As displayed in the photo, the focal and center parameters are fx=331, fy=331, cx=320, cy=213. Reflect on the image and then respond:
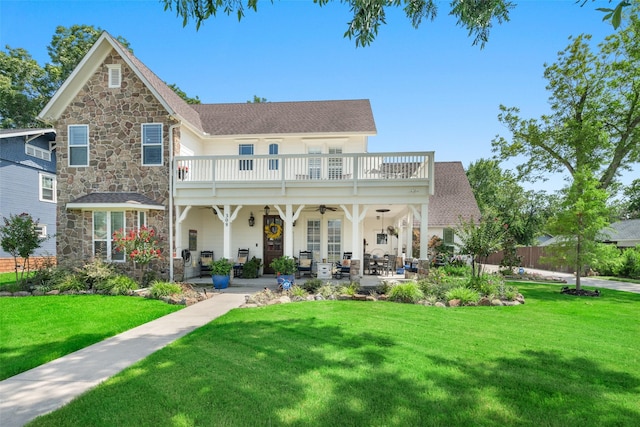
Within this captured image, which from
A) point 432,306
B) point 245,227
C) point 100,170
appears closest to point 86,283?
point 100,170

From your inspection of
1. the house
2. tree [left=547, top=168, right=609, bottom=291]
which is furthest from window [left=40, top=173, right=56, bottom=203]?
tree [left=547, top=168, right=609, bottom=291]

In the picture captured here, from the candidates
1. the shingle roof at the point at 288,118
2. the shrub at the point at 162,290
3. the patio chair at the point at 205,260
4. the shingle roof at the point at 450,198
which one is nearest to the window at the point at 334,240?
the shingle roof at the point at 288,118

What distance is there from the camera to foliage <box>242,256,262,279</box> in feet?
45.6

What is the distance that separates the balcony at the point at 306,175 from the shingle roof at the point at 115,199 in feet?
4.02

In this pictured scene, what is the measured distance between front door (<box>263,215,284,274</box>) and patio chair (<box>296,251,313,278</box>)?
3.64 ft

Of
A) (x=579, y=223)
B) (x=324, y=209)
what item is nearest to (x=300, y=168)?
(x=324, y=209)

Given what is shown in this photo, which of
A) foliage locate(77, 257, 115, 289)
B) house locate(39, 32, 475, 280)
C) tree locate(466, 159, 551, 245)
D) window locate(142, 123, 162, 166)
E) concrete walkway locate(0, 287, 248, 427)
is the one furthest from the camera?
tree locate(466, 159, 551, 245)

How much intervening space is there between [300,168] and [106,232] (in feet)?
26.3

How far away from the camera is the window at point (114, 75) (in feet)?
43.0

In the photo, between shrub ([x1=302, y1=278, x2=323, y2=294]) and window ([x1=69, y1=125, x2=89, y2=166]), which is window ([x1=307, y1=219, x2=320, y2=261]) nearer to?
shrub ([x1=302, y1=278, x2=323, y2=294])

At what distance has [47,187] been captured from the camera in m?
19.9

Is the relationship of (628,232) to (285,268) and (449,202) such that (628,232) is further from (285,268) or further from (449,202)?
(285,268)

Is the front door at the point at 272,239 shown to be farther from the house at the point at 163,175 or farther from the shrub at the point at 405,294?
the shrub at the point at 405,294

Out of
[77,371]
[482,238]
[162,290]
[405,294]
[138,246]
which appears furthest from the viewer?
[138,246]
